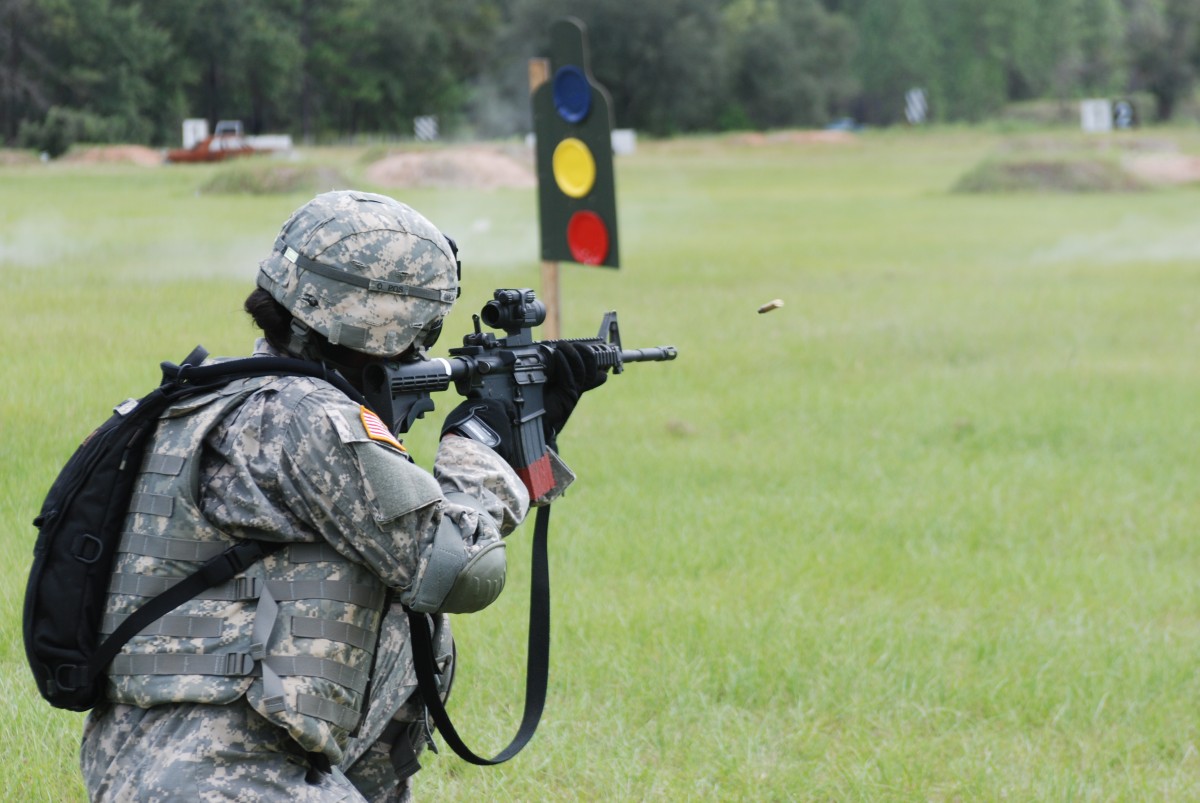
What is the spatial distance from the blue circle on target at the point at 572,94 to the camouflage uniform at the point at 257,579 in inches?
197

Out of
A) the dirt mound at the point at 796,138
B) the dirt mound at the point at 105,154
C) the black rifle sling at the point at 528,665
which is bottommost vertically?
the black rifle sling at the point at 528,665

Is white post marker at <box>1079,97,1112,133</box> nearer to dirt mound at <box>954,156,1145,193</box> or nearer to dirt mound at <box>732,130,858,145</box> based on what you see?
dirt mound at <box>732,130,858,145</box>

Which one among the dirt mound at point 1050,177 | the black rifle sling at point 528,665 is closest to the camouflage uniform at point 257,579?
the black rifle sling at point 528,665

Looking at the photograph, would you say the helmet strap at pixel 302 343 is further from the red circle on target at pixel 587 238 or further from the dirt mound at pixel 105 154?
the dirt mound at pixel 105 154

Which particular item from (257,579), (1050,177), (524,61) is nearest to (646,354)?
(257,579)

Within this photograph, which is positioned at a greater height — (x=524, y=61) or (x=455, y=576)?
(x=524, y=61)

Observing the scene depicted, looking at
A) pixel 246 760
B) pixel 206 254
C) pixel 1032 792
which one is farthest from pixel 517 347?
pixel 206 254

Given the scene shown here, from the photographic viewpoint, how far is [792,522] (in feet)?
21.2

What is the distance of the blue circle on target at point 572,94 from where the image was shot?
23.3 ft

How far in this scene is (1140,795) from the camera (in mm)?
3959

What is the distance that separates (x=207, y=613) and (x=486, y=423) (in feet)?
2.69

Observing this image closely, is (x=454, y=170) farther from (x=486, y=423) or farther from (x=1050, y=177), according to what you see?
(x=486, y=423)

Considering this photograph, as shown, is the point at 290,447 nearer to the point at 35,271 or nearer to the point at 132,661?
the point at 132,661

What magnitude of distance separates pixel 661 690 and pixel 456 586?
224 centimetres
